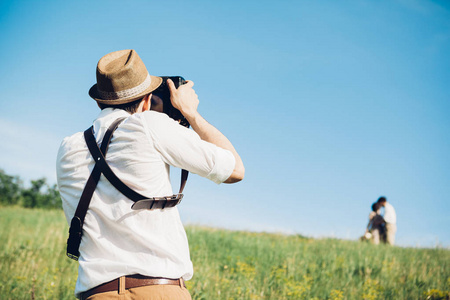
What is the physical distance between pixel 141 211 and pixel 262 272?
4.89 m

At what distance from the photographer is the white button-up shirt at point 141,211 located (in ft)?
5.51

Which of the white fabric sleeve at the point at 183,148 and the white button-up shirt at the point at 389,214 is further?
the white button-up shirt at the point at 389,214

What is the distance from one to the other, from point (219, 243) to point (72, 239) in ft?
22.5

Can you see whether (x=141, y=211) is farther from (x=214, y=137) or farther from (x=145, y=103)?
(x=145, y=103)

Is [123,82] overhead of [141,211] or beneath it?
overhead

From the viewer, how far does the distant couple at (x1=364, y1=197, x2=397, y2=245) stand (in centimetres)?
1304

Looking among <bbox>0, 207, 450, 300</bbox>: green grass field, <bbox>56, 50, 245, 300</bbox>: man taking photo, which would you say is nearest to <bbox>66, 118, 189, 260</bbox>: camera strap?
<bbox>56, 50, 245, 300</bbox>: man taking photo

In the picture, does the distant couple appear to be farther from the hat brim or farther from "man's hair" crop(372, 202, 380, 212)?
the hat brim

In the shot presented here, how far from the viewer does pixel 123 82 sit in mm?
1943

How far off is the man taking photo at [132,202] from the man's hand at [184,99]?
222 mm

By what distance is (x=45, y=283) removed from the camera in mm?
4820

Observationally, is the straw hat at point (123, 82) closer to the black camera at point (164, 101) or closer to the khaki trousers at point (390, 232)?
the black camera at point (164, 101)

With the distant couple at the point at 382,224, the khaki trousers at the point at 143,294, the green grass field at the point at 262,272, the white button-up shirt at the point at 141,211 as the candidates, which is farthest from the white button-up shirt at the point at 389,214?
the khaki trousers at the point at 143,294

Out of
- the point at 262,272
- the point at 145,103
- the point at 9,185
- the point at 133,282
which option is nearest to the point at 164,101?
the point at 145,103
